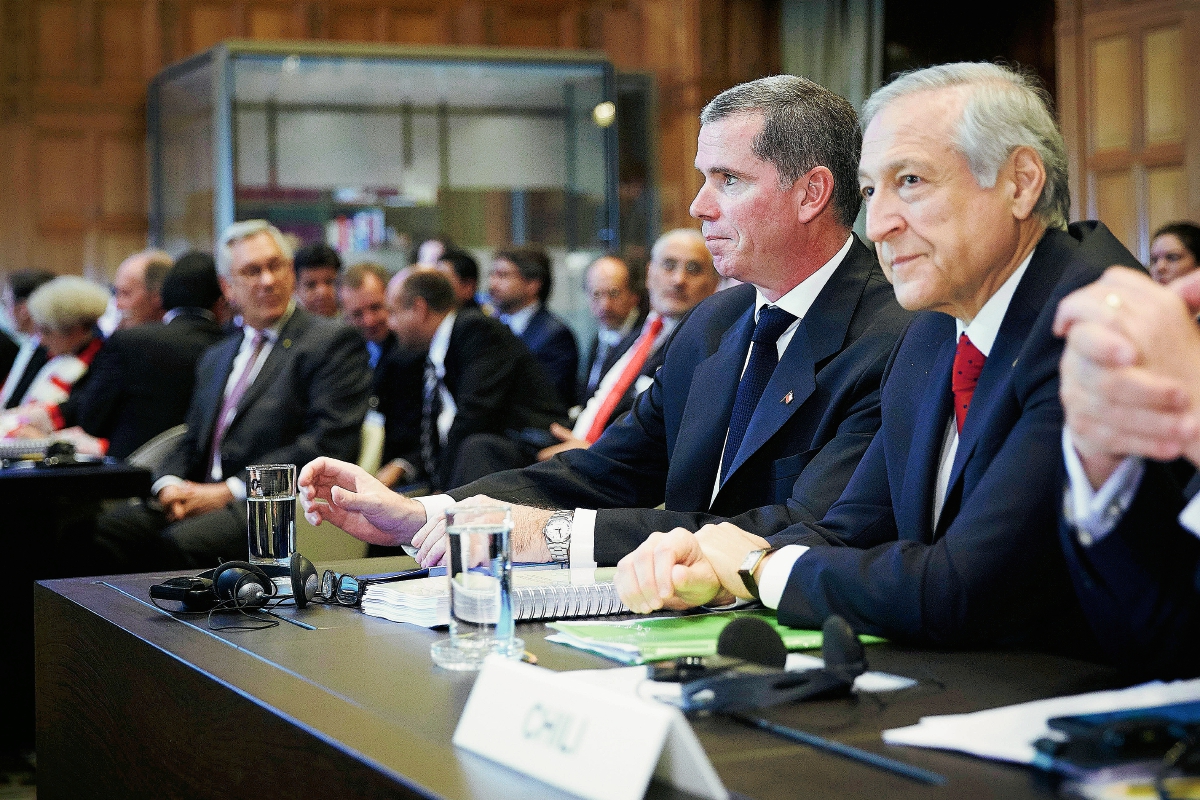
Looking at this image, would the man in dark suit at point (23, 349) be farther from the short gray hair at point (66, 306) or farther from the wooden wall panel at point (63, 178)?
the wooden wall panel at point (63, 178)

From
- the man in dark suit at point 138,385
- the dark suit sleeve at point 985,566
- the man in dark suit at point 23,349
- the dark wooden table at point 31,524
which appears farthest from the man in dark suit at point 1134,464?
the man in dark suit at point 23,349

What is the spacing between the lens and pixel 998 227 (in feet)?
5.09

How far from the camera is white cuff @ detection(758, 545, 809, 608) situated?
4.83 ft

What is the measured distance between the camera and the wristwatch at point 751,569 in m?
1.52

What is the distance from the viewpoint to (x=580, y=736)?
0.92 m

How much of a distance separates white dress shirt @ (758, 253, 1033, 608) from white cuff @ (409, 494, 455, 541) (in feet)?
1.62

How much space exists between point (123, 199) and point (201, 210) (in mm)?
1594

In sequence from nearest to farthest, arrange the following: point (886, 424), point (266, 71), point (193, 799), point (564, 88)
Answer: point (193, 799) → point (886, 424) → point (266, 71) → point (564, 88)

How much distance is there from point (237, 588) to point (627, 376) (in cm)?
343

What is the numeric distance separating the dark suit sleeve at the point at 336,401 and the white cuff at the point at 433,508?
91.0 inches

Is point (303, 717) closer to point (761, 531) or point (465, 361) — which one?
point (761, 531)

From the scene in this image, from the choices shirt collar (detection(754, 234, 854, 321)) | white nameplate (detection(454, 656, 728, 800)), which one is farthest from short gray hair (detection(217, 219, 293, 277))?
white nameplate (detection(454, 656, 728, 800))

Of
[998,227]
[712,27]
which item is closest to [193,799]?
[998,227]

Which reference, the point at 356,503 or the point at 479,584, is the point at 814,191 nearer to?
the point at 356,503
